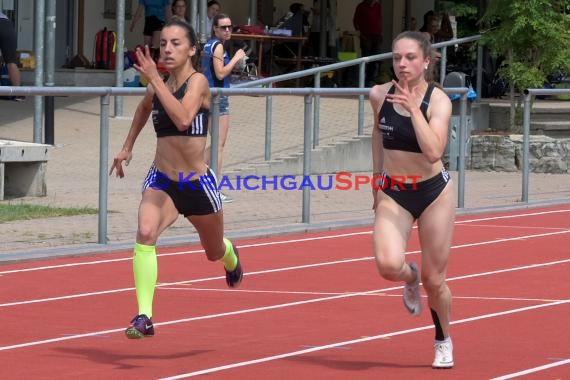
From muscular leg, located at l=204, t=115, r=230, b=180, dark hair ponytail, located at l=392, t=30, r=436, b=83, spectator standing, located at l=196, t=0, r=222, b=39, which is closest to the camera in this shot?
Result: dark hair ponytail, located at l=392, t=30, r=436, b=83

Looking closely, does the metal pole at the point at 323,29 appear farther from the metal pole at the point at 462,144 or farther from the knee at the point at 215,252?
the knee at the point at 215,252

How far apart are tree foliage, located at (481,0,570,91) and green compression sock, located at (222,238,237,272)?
14370mm

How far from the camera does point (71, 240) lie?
1451 cm

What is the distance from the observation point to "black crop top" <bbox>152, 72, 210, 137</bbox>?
369 inches

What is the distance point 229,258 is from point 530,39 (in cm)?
1487

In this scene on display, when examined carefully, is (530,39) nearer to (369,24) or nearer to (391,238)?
(369,24)

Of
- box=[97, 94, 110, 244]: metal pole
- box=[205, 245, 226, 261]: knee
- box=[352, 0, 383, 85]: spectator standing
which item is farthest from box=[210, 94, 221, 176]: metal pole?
box=[352, 0, 383, 85]: spectator standing

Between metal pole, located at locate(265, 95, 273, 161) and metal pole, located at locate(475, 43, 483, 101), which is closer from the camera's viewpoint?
metal pole, located at locate(265, 95, 273, 161)

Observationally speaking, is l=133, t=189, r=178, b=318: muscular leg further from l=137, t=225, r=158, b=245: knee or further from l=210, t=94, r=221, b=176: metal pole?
l=210, t=94, r=221, b=176: metal pole

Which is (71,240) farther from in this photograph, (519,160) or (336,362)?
(519,160)

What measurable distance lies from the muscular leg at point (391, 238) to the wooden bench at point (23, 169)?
25.0ft

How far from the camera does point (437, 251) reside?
8500mm

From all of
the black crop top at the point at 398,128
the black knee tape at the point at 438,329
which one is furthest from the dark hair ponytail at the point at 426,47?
the black knee tape at the point at 438,329

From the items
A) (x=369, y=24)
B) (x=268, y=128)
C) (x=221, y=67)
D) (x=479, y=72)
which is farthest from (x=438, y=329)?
(x=369, y=24)
